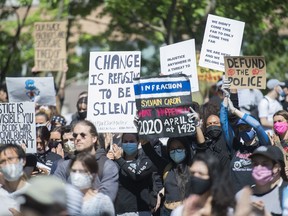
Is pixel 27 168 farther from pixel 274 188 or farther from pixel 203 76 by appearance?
pixel 203 76

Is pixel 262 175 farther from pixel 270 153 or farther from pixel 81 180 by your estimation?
pixel 81 180

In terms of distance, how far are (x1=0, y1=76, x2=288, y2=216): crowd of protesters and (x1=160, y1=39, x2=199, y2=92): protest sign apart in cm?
68

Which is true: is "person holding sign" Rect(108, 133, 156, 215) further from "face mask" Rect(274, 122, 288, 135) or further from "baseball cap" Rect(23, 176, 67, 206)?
"baseball cap" Rect(23, 176, 67, 206)

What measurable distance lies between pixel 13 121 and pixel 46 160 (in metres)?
0.64

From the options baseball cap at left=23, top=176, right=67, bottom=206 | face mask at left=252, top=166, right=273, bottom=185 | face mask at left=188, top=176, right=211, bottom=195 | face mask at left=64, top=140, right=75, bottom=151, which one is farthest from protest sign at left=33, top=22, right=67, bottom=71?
baseball cap at left=23, top=176, right=67, bottom=206

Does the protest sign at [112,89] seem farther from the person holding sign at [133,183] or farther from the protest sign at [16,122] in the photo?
the protest sign at [16,122]

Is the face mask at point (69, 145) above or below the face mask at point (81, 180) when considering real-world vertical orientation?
above

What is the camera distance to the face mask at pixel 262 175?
9250 mm

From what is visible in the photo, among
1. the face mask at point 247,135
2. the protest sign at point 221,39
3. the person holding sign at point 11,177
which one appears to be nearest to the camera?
the person holding sign at point 11,177

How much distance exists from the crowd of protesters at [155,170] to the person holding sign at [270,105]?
285cm

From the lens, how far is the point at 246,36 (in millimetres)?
23844

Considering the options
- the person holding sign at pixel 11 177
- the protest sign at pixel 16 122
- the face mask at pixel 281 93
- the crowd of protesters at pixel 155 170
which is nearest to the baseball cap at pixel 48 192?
the crowd of protesters at pixel 155 170

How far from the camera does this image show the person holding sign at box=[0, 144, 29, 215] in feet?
31.7

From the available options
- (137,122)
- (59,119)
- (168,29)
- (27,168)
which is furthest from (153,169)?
(168,29)
